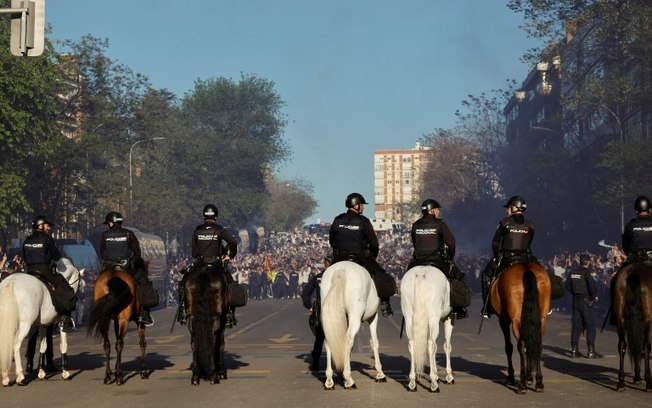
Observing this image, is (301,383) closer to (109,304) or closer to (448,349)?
(448,349)

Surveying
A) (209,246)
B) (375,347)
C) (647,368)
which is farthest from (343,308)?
(647,368)

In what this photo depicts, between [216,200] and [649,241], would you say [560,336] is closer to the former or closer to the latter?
[649,241]

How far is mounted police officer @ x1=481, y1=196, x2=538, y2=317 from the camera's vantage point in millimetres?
16281

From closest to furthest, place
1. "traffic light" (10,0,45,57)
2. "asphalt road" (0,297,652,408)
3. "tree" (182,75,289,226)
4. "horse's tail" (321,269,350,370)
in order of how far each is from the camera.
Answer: "asphalt road" (0,297,652,408)
"horse's tail" (321,269,350,370)
"traffic light" (10,0,45,57)
"tree" (182,75,289,226)

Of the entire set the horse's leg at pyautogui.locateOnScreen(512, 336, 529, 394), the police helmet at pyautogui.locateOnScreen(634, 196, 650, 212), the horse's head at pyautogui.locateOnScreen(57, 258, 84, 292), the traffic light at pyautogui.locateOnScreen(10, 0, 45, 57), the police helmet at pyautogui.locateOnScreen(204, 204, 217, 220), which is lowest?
the horse's leg at pyautogui.locateOnScreen(512, 336, 529, 394)

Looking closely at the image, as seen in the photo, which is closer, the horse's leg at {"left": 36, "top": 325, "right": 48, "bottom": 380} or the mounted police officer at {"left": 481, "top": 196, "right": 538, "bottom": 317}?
the mounted police officer at {"left": 481, "top": 196, "right": 538, "bottom": 317}

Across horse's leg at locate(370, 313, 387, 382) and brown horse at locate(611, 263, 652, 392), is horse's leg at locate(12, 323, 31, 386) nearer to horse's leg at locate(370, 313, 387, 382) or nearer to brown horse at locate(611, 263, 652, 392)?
horse's leg at locate(370, 313, 387, 382)

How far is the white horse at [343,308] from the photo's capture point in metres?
15.4

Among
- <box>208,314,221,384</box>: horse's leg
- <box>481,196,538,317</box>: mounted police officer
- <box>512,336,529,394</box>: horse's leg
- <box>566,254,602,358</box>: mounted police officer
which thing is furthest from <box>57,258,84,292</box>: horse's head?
<box>566,254,602,358</box>: mounted police officer

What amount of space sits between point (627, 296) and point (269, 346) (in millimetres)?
12040

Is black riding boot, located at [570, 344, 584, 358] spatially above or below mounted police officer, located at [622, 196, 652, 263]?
below

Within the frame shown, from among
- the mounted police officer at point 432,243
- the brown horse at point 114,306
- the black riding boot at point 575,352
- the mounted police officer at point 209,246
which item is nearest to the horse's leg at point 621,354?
the mounted police officer at point 432,243

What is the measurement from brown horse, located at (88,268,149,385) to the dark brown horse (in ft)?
3.10

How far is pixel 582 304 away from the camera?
23438 mm
